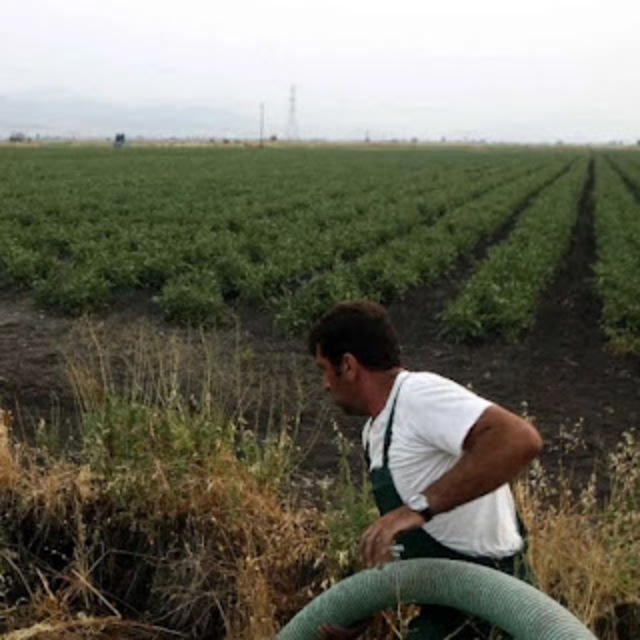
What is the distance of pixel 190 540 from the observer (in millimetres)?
4262

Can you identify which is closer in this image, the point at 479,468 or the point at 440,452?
the point at 479,468

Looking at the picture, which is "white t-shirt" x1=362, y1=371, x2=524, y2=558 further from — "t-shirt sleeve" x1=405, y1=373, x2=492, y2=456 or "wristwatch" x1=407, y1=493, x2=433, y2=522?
"wristwatch" x1=407, y1=493, x2=433, y2=522

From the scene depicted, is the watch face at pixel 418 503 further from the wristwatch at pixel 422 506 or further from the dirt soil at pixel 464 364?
the dirt soil at pixel 464 364

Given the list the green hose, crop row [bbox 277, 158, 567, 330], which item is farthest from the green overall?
crop row [bbox 277, 158, 567, 330]

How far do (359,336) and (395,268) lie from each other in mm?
9658

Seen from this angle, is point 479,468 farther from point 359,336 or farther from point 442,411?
point 359,336

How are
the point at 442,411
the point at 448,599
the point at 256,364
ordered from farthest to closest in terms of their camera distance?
the point at 256,364 → the point at 448,599 → the point at 442,411

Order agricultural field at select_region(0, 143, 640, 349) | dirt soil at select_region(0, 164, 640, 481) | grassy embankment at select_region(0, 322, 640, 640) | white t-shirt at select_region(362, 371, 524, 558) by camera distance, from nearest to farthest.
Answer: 1. white t-shirt at select_region(362, 371, 524, 558)
2. grassy embankment at select_region(0, 322, 640, 640)
3. dirt soil at select_region(0, 164, 640, 481)
4. agricultural field at select_region(0, 143, 640, 349)

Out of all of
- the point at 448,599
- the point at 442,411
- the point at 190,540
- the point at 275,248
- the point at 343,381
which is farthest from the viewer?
the point at 275,248

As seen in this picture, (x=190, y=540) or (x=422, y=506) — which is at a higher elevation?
(x=422, y=506)

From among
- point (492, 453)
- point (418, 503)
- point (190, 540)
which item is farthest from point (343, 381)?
point (190, 540)

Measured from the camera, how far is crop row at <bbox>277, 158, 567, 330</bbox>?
415 inches

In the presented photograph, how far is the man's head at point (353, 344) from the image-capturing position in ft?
9.48

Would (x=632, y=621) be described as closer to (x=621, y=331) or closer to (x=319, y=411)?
(x=319, y=411)
